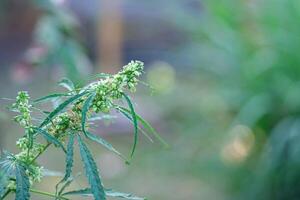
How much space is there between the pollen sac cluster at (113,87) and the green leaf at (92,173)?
43mm

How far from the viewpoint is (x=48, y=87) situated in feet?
17.6

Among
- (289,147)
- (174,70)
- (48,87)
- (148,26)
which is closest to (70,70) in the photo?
(289,147)

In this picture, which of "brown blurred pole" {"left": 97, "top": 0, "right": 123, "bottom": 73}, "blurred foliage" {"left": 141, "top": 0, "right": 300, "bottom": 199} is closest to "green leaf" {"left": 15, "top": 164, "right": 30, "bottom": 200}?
"blurred foliage" {"left": 141, "top": 0, "right": 300, "bottom": 199}

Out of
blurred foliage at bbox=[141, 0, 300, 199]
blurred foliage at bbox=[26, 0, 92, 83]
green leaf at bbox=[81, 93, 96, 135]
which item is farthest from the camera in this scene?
blurred foliage at bbox=[141, 0, 300, 199]

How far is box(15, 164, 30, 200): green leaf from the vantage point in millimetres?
625

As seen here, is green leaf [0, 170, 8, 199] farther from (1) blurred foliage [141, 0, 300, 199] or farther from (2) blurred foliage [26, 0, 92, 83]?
(1) blurred foliage [141, 0, 300, 199]

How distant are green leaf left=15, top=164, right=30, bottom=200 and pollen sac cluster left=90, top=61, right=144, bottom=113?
84mm

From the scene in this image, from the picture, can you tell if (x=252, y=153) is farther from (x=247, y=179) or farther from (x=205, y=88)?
(x=205, y=88)

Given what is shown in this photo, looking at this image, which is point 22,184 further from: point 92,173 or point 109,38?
point 109,38

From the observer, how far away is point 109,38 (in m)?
5.43

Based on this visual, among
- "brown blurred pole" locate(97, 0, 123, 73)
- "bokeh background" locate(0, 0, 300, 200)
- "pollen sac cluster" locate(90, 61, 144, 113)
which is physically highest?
"brown blurred pole" locate(97, 0, 123, 73)

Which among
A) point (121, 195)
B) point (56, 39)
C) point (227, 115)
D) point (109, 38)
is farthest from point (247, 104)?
point (121, 195)

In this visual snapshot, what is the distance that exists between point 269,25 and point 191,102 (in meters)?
0.58

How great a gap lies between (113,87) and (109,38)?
4833mm
